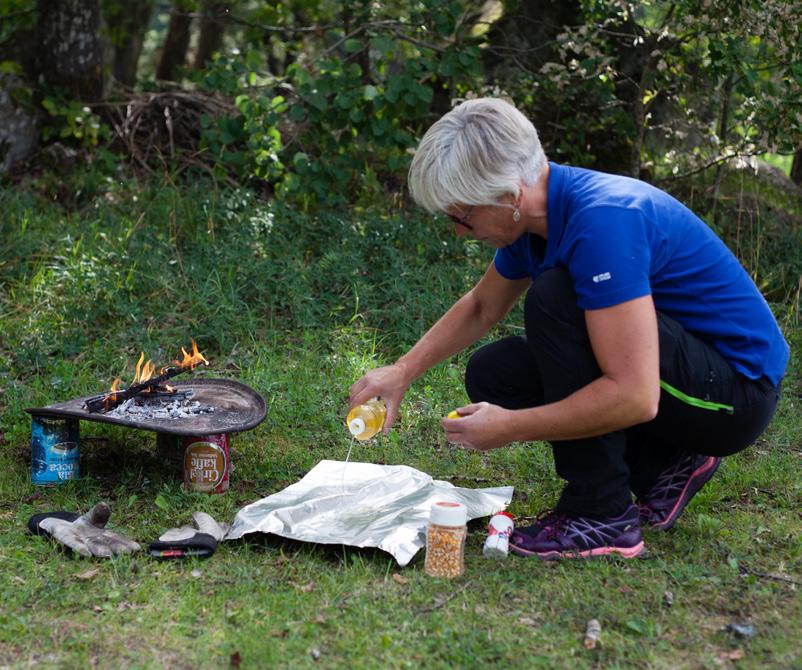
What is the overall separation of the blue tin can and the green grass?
0.27 ft

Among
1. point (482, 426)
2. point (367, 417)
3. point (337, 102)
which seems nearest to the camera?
point (482, 426)

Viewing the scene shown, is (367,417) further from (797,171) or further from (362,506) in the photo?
(797,171)

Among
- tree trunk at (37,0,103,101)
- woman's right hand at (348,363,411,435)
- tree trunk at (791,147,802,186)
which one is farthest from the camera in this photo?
tree trunk at (791,147,802,186)

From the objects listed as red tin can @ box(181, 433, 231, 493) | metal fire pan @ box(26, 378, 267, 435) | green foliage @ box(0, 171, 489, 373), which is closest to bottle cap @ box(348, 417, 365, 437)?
metal fire pan @ box(26, 378, 267, 435)

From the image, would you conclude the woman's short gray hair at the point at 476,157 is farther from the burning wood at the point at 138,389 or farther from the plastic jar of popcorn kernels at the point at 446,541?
the burning wood at the point at 138,389

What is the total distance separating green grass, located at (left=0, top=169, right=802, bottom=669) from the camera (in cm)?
251

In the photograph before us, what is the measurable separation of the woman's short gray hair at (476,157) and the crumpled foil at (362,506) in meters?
1.07

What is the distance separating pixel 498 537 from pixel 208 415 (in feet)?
4.24

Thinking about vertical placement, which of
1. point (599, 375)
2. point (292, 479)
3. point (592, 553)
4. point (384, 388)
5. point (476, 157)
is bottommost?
point (292, 479)

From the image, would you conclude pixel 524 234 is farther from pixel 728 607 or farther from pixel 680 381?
pixel 728 607

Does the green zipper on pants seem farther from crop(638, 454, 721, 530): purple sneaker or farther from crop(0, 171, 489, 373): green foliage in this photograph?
crop(0, 171, 489, 373): green foliage

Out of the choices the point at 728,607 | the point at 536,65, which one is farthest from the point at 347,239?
the point at 728,607

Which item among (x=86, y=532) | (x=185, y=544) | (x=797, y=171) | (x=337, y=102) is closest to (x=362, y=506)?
(x=185, y=544)

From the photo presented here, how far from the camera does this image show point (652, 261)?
2.75 metres
